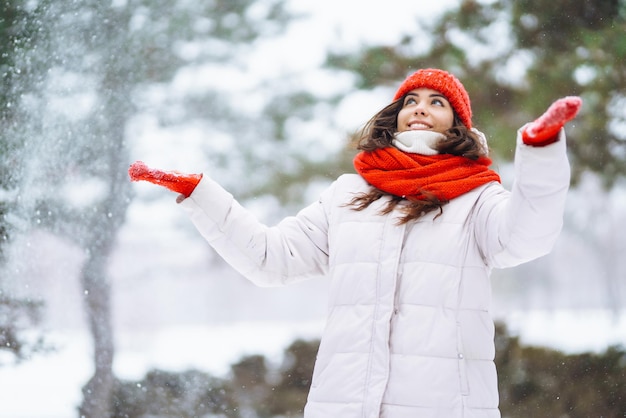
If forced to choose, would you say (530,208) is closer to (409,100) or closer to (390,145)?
(390,145)

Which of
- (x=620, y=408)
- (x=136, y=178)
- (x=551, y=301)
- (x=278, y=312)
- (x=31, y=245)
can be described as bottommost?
(x=620, y=408)

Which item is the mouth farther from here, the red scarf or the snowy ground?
the snowy ground

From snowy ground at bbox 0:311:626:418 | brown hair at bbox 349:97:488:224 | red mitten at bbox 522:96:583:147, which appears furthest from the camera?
snowy ground at bbox 0:311:626:418

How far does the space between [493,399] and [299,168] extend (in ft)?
5.64

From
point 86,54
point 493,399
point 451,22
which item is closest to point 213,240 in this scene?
point 493,399

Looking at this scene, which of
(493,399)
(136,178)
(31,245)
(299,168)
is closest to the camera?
(493,399)

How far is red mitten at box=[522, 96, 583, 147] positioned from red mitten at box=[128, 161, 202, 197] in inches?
24.1

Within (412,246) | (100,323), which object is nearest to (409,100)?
(412,246)

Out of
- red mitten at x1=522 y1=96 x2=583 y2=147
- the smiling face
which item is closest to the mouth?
the smiling face

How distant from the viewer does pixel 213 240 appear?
4.56 ft

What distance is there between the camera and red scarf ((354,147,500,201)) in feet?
4.25

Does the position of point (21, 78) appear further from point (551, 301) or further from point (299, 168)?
point (551, 301)

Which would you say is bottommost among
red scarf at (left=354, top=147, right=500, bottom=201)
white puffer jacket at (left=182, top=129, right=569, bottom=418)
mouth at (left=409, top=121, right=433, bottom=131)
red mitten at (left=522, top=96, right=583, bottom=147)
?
white puffer jacket at (left=182, top=129, right=569, bottom=418)

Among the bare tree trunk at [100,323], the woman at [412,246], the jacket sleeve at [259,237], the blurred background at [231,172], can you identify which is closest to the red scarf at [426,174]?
the woman at [412,246]
